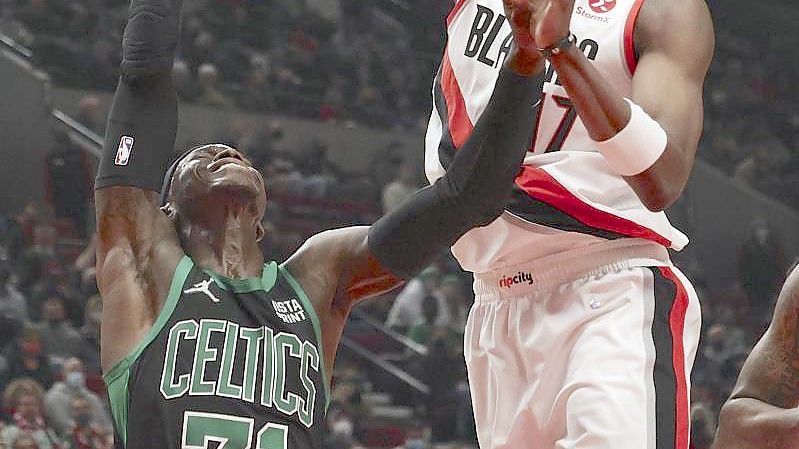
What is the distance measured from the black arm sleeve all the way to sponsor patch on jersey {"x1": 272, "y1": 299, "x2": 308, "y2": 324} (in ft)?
1.51

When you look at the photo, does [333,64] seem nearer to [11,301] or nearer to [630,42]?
[11,301]

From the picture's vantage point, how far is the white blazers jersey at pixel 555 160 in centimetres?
373

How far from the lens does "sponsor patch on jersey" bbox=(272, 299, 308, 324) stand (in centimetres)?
378

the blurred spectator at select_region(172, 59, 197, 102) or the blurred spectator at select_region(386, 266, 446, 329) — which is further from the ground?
the blurred spectator at select_region(172, 59, 197, 102)

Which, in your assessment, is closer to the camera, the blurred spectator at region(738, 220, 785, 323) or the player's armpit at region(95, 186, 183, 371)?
the player's armpit at region(95, 186, 183, 371)

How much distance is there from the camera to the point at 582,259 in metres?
3.84

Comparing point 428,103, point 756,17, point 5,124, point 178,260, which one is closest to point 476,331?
point 178,260

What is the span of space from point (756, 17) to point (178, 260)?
20760 mm

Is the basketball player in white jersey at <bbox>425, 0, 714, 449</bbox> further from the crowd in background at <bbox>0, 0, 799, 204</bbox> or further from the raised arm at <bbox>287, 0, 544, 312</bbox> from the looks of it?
the crowd in background at <bbox>0, 0, 799, 204</bbox>

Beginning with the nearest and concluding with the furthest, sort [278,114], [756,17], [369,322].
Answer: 1. [369,322]
2. [278,114]
3. [756,17]

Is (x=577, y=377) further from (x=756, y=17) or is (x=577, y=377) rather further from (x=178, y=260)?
(x=756, y=17)

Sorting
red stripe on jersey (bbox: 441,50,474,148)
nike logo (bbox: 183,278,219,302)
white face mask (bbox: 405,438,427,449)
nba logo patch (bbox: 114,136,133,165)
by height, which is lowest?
white face mask (bbox: 405,438,427,449)

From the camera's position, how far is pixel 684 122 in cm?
344

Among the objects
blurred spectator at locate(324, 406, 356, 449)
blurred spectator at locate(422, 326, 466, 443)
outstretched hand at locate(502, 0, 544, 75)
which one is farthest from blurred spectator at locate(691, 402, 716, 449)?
outstretched hand at locate(502, 0, 544, 75)
